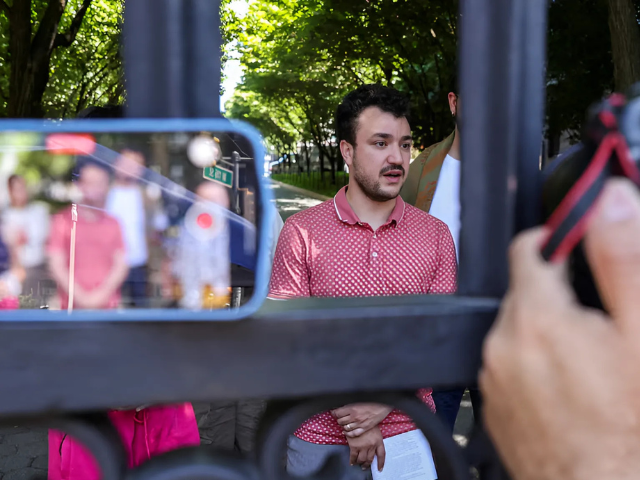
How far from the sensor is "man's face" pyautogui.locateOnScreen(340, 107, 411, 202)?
215 cm

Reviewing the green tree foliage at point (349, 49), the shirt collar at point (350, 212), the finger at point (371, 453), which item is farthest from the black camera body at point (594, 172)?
the green tree foliage at point (349, 49)

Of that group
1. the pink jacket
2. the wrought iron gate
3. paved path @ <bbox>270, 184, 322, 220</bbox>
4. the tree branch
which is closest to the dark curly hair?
the pink jacket

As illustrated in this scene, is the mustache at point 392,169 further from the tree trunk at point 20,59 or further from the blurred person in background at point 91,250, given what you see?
the tree trunk at point 20,59

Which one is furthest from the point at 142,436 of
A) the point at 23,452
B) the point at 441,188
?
the point at 23,452

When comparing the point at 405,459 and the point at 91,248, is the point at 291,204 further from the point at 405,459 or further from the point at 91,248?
the point at 91,248

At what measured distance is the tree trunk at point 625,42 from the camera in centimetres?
599

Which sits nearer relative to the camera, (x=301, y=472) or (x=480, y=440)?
(x=480, y=440)

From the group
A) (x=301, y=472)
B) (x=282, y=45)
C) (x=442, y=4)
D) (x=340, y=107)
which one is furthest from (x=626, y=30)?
(x=282, y=45)

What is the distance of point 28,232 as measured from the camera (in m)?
0.76

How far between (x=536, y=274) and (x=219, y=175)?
1.30 ft

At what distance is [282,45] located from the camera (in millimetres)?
15172

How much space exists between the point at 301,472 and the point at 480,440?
97 centimetres

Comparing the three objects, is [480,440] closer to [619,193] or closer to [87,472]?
[619,193]

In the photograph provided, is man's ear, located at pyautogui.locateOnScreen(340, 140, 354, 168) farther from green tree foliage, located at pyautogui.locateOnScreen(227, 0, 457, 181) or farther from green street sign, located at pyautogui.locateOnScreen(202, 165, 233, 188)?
green tree foliage, located at pyautogui.locateOnScreen(227, 0, 457, 181)
